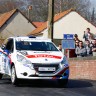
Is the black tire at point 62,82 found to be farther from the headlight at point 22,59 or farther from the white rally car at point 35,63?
the headlight at point 22,59

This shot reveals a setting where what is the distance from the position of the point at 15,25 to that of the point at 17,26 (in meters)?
0.31

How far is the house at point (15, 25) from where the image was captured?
5736 cm

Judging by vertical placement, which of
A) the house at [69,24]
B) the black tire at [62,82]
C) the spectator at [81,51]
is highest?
the house at [69,24]

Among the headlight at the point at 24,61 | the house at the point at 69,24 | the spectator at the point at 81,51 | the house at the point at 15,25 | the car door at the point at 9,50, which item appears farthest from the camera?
the house at the point at 15,25

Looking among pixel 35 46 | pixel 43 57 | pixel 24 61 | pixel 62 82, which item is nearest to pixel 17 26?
pixel 35 46

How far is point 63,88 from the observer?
45.2 feet

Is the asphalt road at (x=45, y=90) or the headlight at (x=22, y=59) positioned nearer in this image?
the asphalt road at (x=45, y=90)

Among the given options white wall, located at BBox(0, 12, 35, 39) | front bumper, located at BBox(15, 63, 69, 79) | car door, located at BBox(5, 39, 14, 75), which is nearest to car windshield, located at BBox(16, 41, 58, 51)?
car door, located at BBox(5, 39, 14, 75)

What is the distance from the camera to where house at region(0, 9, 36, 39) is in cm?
5736

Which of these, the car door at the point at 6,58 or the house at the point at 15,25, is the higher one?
the house at the point at 15,25

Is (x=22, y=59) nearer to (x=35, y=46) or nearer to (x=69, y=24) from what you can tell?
(x=35, y=46)

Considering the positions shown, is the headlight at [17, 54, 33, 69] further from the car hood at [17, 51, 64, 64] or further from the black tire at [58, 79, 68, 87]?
the black tire at [58, 79, 68, 87]

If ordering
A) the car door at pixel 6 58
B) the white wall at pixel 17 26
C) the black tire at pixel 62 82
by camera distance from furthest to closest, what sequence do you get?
the white wall at pixel 17 26, the car door at pixel 6 58, the black tire at pixel 62 82

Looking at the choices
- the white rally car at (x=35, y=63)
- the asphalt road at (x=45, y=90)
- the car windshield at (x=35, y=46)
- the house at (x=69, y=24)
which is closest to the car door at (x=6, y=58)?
the white rally car at (x=35, y=63)
